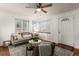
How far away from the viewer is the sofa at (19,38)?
1.67 m

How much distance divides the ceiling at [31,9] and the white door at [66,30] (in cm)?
19

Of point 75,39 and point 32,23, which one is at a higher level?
point 32,23

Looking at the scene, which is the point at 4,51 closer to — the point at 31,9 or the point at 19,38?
the point at 19,38

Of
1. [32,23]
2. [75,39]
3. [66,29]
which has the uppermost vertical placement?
[32,23]

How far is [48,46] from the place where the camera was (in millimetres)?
1776

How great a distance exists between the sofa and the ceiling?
1.16 feet

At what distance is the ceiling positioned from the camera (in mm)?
1610

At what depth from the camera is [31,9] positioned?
5.45 ft

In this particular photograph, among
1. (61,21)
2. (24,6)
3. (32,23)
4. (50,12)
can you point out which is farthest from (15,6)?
(61,21)

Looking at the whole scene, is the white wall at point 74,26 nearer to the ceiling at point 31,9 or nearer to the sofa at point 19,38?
the ceiling at point 31,9

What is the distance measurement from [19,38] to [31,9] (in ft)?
1.85

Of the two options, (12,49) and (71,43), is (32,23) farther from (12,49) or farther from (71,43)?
(71,43)

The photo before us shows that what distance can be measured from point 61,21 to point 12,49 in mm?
1018

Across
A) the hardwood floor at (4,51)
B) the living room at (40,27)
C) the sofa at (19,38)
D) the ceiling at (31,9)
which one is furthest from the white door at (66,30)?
Result: the hardwood floor at (4,51)
